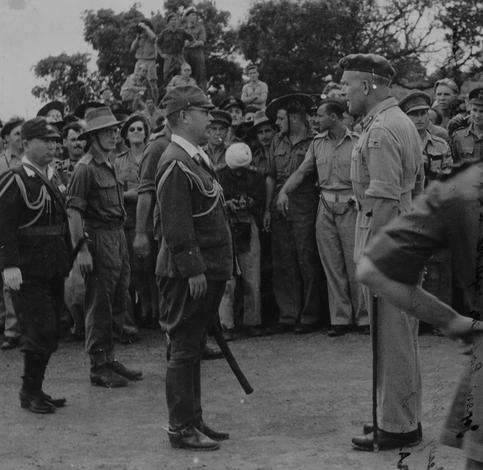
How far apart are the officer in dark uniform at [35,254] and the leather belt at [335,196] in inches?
122

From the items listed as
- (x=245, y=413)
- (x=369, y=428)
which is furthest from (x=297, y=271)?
(x=369, y=428)

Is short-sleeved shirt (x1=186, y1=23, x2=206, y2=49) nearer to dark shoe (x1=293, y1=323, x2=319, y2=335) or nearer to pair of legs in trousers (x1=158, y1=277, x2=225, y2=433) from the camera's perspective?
dark shoe (x1=293, y1=323, x2=319, y2=335)

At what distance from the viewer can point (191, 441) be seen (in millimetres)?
5672

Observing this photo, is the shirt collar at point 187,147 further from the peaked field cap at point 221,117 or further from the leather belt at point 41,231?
the peaked field cap at point 221,117

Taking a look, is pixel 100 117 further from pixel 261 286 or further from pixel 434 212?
pixel 434 212

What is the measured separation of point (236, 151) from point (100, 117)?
207 cm

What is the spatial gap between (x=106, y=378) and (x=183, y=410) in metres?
1.98

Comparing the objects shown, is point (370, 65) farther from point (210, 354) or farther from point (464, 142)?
point (464, 142)

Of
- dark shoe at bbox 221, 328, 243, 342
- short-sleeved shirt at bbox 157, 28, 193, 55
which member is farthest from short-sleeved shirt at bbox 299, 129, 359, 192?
short-sleeved shirt at bbox 157, 28, 193, 55

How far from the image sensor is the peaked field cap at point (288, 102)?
9922mm

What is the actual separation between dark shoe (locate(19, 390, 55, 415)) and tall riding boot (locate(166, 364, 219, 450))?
138 cm

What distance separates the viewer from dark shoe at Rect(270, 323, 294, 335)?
956 centimetres

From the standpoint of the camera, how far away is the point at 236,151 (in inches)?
364

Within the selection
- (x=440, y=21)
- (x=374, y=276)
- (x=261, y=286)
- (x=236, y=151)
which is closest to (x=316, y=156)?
(x=236, y=151)
